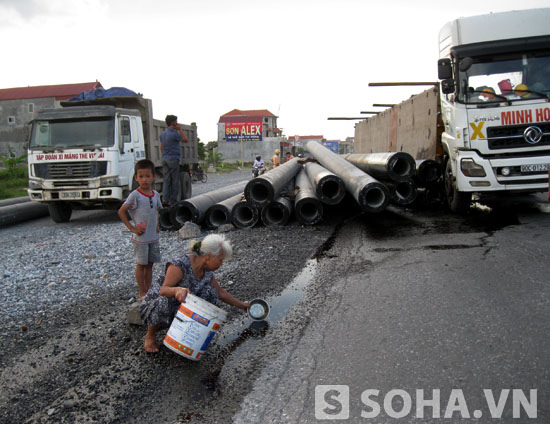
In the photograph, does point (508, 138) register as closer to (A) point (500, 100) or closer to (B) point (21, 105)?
(A) point (500, 100)

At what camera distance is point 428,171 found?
398 inches

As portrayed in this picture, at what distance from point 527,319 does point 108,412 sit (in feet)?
10.3

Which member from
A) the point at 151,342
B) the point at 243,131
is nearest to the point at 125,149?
the point at 151,342

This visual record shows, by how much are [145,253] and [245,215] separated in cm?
435

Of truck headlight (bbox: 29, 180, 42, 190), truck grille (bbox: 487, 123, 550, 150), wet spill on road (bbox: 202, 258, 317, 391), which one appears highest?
truck grille (bbox: 487, 123, 550, 150)

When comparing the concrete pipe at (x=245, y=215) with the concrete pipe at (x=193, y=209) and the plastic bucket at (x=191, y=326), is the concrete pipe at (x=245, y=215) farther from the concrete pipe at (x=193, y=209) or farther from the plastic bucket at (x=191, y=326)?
the plastic bucket at (x=191, y=326)

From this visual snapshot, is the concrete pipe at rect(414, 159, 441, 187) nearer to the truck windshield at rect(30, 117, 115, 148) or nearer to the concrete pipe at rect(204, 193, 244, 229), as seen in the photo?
the concrete pipe at rect(204, 193, 244, 229)

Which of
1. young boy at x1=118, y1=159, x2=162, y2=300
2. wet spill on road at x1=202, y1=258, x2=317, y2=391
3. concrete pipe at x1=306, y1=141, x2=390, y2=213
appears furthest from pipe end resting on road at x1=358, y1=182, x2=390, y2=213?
young boy at x1=118, y1=159, x2=162, y2=300

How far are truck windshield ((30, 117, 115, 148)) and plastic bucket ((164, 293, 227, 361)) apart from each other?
8017mm

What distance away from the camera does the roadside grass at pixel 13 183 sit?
1827 cm

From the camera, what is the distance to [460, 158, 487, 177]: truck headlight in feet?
25.5

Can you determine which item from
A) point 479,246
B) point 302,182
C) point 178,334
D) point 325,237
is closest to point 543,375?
point 178,334

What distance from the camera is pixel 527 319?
3736 mm

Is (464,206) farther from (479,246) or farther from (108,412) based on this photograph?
(108,412)
